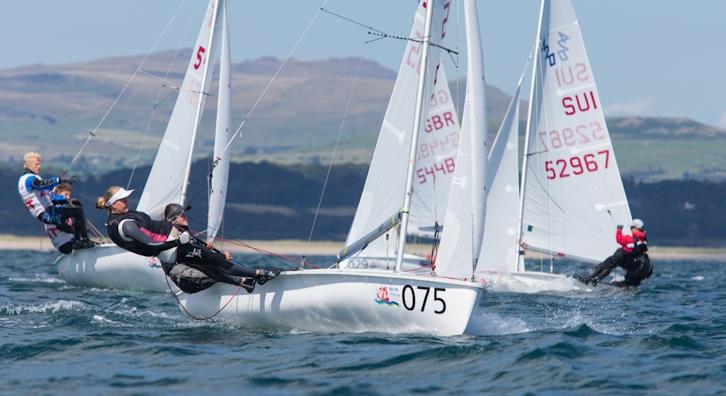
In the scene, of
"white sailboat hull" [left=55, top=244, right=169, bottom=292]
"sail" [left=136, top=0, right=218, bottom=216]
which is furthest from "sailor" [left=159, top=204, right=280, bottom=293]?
"sail" [left=136, top=0, right=218, bottom=216]

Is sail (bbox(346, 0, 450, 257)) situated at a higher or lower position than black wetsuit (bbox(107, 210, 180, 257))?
higher

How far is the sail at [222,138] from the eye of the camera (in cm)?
2728

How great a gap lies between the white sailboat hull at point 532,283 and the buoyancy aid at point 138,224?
40.1 feet

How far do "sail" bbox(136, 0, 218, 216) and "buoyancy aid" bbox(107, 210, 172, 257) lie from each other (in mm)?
10548

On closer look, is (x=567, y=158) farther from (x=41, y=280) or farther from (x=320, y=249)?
(x=320, y=249)

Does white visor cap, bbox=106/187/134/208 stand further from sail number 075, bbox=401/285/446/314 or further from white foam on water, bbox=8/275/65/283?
white foam on water, bbox=8/275/65/283

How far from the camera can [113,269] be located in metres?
25.8

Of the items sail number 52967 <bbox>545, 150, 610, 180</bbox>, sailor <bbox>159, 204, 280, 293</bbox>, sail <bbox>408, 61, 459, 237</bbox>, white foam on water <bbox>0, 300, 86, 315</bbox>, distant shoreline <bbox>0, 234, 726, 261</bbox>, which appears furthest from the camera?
distant shoreline <bbox>0, 234, 726, 261</bbox>

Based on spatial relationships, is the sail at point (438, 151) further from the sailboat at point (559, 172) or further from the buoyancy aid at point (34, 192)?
the buoyancy aid at point (34, 192)

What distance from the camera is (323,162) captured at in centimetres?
17700

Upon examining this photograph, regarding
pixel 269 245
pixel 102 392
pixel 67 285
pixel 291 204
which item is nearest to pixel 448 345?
pixel 102 392

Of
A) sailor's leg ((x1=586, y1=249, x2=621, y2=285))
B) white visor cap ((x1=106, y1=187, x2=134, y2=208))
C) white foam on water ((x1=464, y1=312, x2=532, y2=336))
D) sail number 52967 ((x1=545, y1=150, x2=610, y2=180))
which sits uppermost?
sail number 52967 ((x1=545, y1=150, x2=610, y2=180))

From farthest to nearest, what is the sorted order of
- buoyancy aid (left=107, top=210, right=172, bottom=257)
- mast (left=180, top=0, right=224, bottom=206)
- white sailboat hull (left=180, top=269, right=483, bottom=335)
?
mast (left=180, top=0, right=224, bottom=206) → buoyancy aid (left=107, top=210, right=172, bottom=257) → white sailboat hull (left=180, top=269, right=483, bottom=335)

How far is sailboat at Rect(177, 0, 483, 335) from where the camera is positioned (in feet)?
54.7
